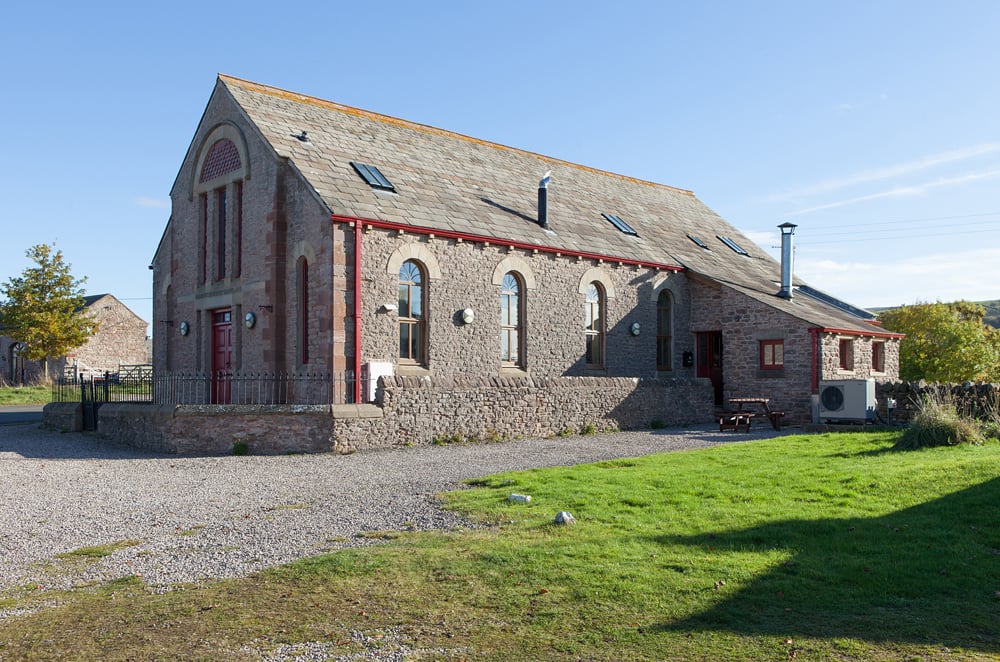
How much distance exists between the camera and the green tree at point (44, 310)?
42.9m

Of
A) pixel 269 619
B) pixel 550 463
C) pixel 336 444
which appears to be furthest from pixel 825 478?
pixel 336 444

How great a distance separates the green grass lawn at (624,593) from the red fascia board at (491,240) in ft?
30.6

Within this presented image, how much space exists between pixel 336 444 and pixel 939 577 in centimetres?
1112

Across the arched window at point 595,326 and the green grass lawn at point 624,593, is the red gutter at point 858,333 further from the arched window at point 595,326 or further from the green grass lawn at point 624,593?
the green grass lawn at point 624,593

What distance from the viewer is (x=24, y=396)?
121 ft

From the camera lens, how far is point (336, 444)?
50.4 ft

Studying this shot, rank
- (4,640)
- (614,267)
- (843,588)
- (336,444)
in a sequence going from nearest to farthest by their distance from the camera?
(4,640), (843,588), (336,444), (614,267)

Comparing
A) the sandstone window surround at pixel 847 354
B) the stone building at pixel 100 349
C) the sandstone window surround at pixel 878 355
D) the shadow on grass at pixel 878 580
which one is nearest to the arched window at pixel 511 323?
the sandstone window surround at pixel 847 354

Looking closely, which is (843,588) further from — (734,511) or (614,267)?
(614,267)

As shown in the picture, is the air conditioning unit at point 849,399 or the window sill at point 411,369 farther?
the air conditioning unit at point 849,399

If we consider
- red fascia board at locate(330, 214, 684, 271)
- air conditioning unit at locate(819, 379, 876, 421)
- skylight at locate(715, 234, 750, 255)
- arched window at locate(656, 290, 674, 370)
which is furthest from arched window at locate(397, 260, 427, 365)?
skylight at locate(715, 234, 750, 255)

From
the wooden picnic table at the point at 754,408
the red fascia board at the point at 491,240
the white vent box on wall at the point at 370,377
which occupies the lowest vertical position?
the wooden picnic table at the point at 754,408

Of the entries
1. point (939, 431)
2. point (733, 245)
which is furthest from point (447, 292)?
point (733, 245)

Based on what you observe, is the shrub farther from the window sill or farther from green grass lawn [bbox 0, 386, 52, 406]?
green grass lawn [bbox 0, 386, 52, 406]
